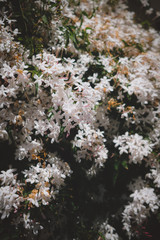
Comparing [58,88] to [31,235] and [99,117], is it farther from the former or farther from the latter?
[31,235]

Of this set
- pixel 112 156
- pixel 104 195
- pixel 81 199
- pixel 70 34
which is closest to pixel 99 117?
pixel 112 156

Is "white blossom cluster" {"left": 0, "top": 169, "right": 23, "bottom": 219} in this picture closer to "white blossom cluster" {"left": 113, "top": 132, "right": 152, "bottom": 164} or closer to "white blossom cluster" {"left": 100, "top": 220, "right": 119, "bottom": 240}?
"white blossom cluster" {"left": 113, "top": 132, "right": 152, "bottom": 164}

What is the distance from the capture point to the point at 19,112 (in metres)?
1.18

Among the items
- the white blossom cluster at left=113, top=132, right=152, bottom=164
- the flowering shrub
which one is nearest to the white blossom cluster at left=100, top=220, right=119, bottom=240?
the flowering shrub

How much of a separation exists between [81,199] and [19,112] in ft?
4.08

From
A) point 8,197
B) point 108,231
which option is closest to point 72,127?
point 8,197

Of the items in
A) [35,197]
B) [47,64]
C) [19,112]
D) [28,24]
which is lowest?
[35,197]

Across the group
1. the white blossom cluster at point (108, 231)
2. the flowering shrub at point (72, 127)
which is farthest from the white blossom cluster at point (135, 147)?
the white blossom cluster at point (108, 231)

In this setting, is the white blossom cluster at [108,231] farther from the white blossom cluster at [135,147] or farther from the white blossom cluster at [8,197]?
the white blossom cluster at [8,197]

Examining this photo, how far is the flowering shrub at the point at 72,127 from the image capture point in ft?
3.75

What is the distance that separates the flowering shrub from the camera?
3.75 feet

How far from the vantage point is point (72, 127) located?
1155mm

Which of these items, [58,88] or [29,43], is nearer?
[58,88]

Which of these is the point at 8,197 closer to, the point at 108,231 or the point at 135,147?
the point at 135,147
